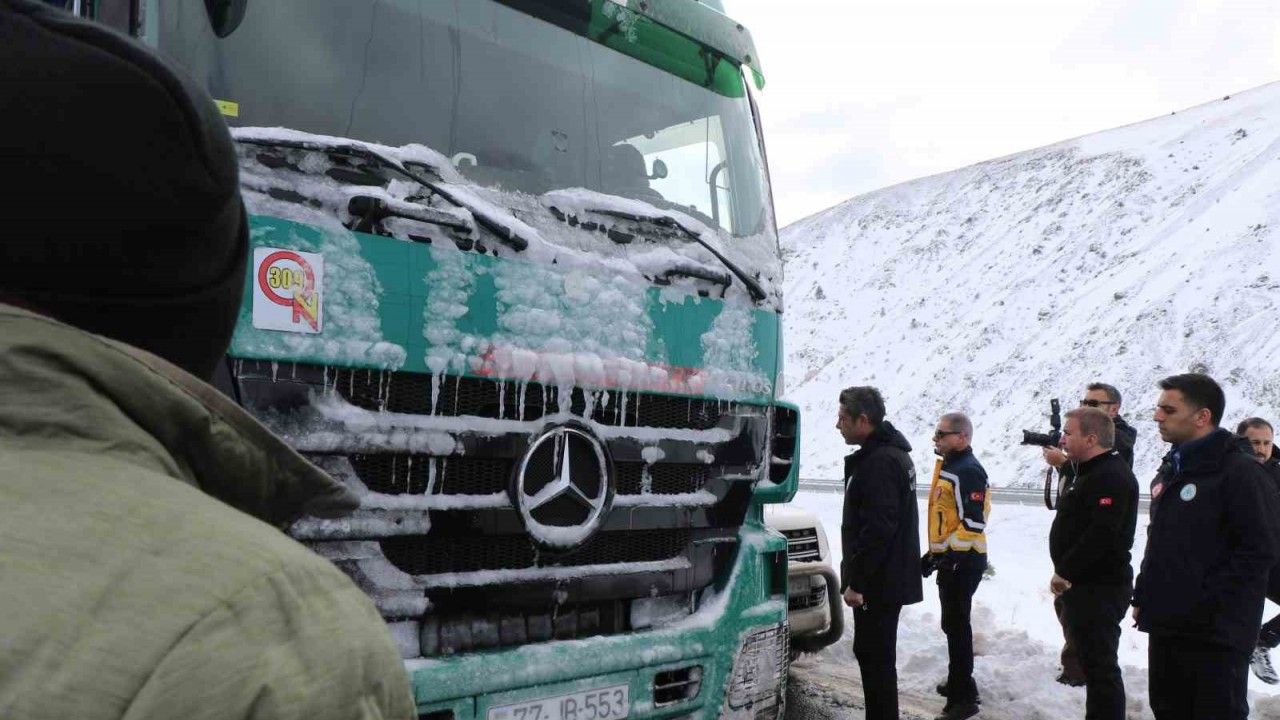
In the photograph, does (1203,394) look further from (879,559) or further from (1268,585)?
(1268,585)

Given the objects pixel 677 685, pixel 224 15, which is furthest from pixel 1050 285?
pixel 224 15

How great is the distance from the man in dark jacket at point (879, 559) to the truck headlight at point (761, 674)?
1030mm

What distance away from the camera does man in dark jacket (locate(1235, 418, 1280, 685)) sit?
581cm

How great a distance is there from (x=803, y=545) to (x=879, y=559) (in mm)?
371

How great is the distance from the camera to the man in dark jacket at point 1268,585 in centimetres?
581

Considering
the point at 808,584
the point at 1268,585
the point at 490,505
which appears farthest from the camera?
→ the point at 1268,585

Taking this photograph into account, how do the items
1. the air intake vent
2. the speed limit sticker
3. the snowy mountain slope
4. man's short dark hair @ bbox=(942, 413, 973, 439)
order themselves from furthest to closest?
the snowy mountain slope → man's short dark hair @ bbox=(942, 413, 973, 439) → the air intake vent → the speed limit sticker

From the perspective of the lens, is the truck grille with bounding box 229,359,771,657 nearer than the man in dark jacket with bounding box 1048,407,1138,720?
Yes

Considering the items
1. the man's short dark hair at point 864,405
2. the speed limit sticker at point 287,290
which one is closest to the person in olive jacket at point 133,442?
the speed limit sticker at point 287,290

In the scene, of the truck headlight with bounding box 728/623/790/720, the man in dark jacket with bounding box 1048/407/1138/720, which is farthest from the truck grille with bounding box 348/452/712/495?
the man in dark jacket with bounding box 1048/407/1138/720

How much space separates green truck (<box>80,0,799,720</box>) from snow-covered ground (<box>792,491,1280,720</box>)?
2522mm

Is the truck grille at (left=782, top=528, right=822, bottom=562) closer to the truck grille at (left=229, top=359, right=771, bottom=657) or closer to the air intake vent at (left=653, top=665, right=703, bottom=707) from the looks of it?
the truck grille at (left=229, top=359, right=771, bottom=657)

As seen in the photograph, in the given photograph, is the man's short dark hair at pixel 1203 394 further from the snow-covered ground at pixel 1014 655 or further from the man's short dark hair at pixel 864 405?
the snow-covered ground at pixel 1014 655

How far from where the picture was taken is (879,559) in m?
4.78
